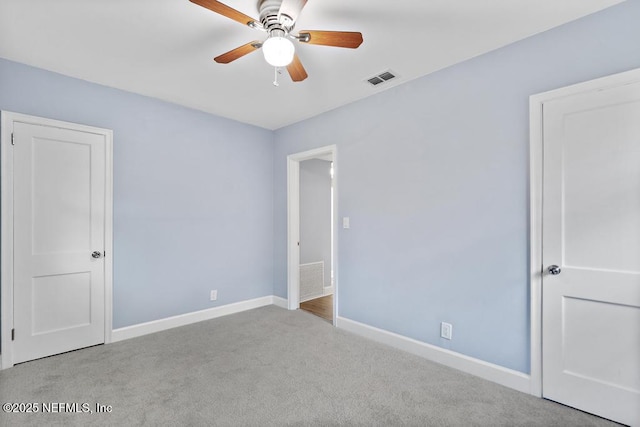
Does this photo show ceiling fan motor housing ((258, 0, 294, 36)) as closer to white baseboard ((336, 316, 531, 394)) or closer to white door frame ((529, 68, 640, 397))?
white door frame ((529, 68, 640, 397))

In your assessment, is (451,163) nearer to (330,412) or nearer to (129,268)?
(330,412)

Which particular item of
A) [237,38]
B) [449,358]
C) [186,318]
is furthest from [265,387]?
[237,38]

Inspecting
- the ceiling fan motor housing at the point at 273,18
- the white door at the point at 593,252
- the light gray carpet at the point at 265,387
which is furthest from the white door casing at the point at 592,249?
the ceiling fan motor housing at the point at 273,18

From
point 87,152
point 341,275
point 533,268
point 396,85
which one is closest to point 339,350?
point 341,275

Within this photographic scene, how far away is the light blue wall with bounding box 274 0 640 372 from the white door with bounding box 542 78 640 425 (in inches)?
6.4

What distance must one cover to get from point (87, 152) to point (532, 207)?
392 cm

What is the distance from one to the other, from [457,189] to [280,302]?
291 cm

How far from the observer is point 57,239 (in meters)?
2.81

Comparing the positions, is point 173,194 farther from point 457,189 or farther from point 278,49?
point 457,189

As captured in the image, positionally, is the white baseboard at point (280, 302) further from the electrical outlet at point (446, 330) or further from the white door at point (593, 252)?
the white door at point (593, 252)

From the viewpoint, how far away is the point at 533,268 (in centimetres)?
220

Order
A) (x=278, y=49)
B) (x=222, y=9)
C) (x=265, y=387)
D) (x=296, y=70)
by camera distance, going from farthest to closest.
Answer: (x=265, y=387)
(x=296, y=70)
(x=278, y=49)
(x=222, y=9)

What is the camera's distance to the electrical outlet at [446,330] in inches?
104

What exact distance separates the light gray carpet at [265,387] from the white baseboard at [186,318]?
121 millimetres
